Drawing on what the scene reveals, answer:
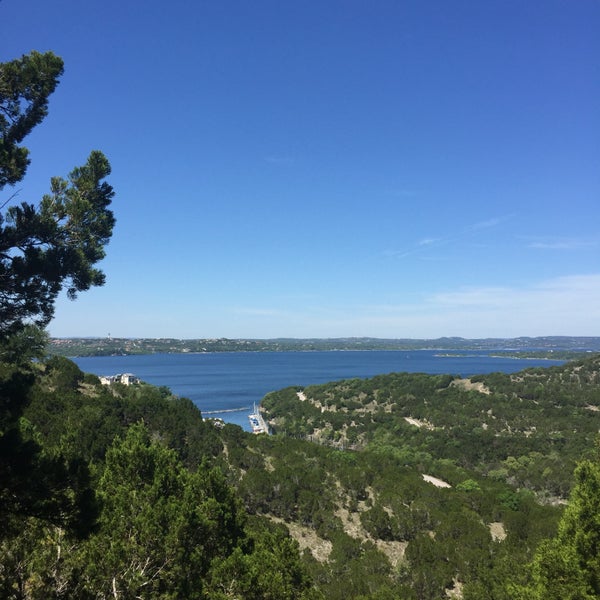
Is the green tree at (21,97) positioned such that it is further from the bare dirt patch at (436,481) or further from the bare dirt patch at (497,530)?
the bare dirt patch at (436,481)

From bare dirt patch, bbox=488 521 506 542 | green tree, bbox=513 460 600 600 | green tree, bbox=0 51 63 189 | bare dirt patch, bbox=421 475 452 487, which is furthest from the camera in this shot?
bare dirt patch, bbox=421 475 452 487

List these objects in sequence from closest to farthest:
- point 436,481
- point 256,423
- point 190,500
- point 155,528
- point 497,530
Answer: point 155,528
point 190,500
point 497,530
point 436,481
point 256,423

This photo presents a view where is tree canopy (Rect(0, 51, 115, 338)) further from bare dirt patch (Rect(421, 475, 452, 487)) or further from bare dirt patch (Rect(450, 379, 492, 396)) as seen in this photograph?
bare dirt patch (Rect(450, 379, 492, 396))

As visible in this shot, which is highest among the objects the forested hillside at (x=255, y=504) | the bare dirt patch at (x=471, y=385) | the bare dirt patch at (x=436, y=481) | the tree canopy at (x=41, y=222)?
the tree canopy at (x=41, y=222)

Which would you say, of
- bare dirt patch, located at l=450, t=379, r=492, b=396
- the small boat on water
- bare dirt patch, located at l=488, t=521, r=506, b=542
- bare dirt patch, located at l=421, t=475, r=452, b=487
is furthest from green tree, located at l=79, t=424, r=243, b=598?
bare dirt patch, located at l=450, t=379, r=492, b=396

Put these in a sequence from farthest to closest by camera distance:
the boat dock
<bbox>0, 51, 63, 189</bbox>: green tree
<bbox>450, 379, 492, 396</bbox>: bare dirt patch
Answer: <bbox>450, 379, 492, 396</bbox>: bare dirt patch
the boat dock
<bbox>0, 51, 63, 189</bbox>: green tree

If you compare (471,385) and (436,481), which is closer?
(436,481)

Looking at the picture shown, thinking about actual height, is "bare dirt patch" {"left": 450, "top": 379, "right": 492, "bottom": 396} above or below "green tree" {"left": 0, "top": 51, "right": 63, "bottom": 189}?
below

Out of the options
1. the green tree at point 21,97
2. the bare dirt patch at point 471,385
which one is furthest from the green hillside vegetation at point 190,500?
the bare dirt patch at point 471,385

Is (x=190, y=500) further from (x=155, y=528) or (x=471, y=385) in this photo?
(x=471, y=385)

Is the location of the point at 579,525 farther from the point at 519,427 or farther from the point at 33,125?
the point at 519,427

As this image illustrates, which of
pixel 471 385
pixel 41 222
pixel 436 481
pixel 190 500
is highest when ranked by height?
pixel 41 222

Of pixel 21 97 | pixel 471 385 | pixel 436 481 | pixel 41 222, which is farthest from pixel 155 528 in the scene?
pixel 471 385

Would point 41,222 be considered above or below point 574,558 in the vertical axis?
above
